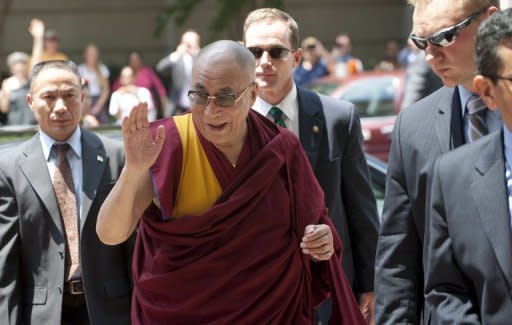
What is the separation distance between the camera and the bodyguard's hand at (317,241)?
14.3 ft

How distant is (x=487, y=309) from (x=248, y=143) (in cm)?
129

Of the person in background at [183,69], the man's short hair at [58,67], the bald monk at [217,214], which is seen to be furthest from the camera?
the person in background at [183,69]

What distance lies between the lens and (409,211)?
4.37 m

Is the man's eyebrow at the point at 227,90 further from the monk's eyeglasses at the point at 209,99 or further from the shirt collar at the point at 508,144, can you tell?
the shirt collar at the point at 508,144

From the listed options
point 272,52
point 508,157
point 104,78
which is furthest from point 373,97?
point 508,157

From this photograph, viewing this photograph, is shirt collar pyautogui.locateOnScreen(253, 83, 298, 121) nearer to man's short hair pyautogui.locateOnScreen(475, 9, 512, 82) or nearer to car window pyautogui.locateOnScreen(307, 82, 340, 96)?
man's short hair pyautogui.locateOnScreen(475, 9, 512, 82)

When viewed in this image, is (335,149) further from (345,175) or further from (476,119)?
(476,119)

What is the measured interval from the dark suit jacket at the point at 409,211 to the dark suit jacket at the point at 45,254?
4.85 feet

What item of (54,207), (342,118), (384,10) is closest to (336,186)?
(342,118)

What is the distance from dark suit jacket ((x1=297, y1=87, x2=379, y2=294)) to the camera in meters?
5.44

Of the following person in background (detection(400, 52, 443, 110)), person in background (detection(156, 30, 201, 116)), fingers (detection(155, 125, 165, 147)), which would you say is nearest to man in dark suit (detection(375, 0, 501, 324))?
fingers (detection(155, 125, 165, 147))

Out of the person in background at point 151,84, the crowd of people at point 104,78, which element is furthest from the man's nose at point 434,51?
the person in background at point 151,84

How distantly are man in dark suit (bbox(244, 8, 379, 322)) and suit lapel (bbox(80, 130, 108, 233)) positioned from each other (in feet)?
2.52

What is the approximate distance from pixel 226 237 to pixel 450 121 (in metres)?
0.92
